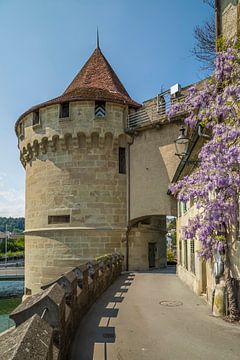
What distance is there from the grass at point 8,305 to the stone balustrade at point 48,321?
1643cm

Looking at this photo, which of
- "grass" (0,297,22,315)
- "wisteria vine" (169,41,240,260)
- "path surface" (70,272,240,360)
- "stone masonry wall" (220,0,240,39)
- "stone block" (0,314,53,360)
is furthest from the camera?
"grass" (0,297,22,315)

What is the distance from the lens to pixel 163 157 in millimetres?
19016

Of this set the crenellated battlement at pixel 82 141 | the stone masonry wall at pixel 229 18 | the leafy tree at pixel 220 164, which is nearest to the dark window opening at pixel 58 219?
the crenellated battlement at pixel 82 141

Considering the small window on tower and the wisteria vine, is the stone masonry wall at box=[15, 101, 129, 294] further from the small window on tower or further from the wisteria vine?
the wisteria vine

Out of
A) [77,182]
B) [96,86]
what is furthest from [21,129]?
[77,182]

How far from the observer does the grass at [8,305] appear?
23.8m

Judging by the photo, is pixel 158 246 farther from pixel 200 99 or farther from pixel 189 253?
pixel 200 99

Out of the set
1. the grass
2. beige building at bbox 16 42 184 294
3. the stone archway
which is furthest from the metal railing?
the grass

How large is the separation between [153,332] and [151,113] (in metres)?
14.5

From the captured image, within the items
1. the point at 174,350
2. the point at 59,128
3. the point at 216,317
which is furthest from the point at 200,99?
the point at 59,128

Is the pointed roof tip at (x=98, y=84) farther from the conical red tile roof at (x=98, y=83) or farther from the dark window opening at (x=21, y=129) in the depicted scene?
the dark window opening at (x=21, y=129)

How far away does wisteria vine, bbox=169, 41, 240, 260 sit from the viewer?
7301 millimetres

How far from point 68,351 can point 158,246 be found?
1785 cm

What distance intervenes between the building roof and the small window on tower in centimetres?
44
